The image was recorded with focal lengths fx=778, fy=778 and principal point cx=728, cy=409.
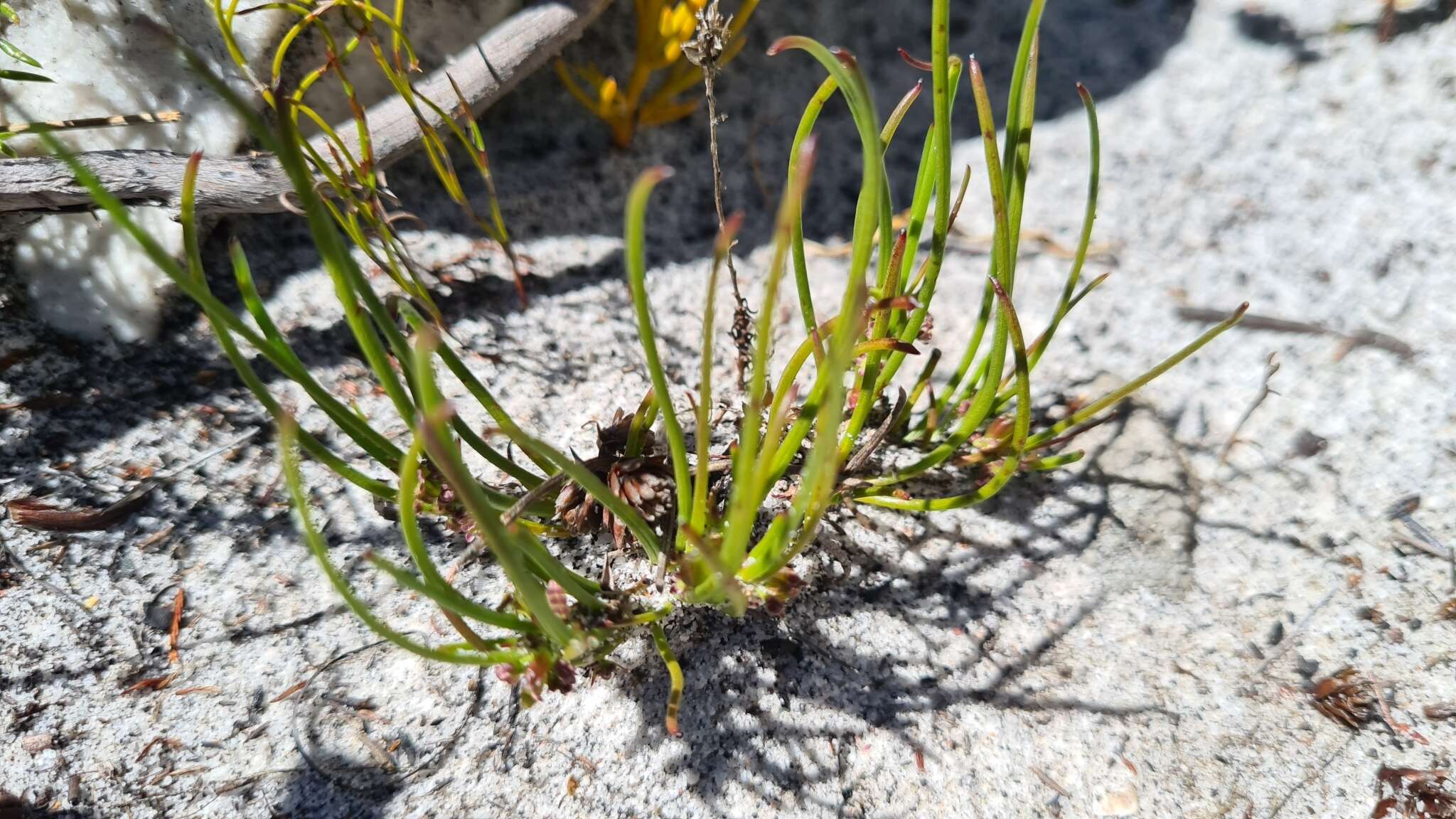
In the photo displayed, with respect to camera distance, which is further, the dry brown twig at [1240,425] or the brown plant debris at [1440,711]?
the dry brown twig at [1240,425]

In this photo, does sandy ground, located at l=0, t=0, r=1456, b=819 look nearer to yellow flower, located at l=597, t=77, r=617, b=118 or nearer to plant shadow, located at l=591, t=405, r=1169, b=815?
plant shadow, located at l=591, t=405, r=1169, b=815

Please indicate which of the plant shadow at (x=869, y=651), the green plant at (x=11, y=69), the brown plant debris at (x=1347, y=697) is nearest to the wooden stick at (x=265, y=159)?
the green plant at (x=11, y=69)

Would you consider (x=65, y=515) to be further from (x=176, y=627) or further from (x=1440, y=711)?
(x=1440, y=711)

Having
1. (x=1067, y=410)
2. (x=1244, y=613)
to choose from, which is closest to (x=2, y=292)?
(x=1067, y=410)

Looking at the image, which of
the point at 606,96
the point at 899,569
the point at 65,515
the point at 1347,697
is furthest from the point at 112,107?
the point at 1347,697

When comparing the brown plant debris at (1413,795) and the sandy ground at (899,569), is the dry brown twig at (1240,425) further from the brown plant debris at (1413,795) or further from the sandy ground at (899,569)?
the brown plant debris at (1413,795)

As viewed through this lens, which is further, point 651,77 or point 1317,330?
point 651,77

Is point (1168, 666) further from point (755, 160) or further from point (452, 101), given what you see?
point (452, 101)
